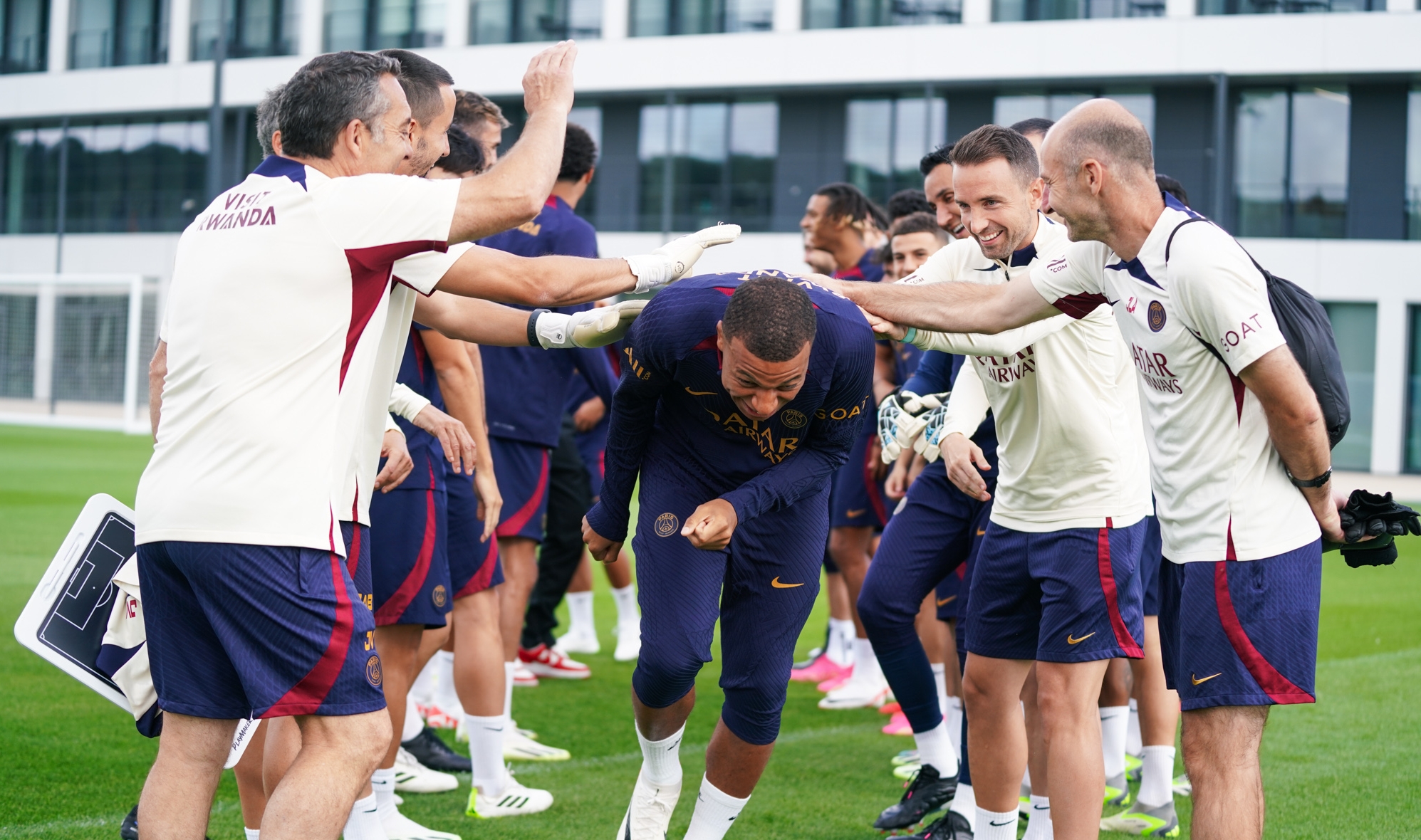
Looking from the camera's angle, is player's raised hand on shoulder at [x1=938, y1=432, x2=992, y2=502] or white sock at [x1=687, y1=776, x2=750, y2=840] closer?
white sock at [x1=687, y1=776, x2=750, y2=840]

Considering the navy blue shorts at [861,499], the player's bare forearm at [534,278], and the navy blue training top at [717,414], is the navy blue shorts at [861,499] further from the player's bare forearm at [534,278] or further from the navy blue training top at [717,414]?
the player's bare forearm at [534,278]

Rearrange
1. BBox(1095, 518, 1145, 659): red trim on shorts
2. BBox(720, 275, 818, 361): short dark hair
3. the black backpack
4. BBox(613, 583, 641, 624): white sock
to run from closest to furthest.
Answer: the black backpack → BBox(720, 275, 818, 361): short dark hair → BBox(1095, 518, 1145, 659): red trim on shorts → BBox(613, 583, 641, 624): white sock

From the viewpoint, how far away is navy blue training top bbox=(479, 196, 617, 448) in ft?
→ 19.1

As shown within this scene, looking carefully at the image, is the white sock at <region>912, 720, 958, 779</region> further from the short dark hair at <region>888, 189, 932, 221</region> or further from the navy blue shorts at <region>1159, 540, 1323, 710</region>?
the short dark hair at <region>888, 189, 932, 221</region>

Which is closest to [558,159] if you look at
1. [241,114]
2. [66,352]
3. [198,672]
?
[198,672]

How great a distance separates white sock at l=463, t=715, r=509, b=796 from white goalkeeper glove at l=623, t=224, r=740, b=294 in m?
2.04

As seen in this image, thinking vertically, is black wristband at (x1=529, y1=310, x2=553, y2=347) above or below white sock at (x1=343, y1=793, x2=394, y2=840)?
above

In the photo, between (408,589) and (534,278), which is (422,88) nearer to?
(534,278)

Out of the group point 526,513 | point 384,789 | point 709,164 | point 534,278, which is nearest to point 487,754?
point 384,789

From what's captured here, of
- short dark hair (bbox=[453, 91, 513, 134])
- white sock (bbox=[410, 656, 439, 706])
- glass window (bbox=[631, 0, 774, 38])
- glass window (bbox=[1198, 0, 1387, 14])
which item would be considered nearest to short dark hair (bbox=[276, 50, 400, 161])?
short dark hair (bbox=[453, 91, 513, 134])

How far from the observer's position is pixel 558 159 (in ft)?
10.5

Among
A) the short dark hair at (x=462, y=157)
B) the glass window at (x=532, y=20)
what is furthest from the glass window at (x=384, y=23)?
A: the short dark hair at (x=462, y=157)

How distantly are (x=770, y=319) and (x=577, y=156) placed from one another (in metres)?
3.08

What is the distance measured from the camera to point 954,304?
164 inches
